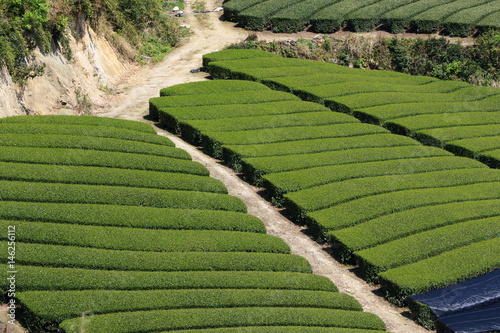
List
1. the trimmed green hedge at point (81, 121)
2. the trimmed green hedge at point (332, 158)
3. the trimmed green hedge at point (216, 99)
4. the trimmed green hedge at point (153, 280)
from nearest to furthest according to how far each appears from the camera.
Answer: the trimmed green hedge at point (153, 280)
the trimmed green hedge at point (81, 121)
the trimmed green hedge at point (332, 158)
the trimmed green hedge at point (216, 99)

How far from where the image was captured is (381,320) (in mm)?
19875

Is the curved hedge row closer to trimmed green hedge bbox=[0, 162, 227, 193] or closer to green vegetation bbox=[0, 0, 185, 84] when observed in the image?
green vegetation bbox=[0, 0, 185, 84]

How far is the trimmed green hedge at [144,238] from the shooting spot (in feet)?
65.9

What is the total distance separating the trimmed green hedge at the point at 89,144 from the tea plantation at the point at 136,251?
5 centimetres

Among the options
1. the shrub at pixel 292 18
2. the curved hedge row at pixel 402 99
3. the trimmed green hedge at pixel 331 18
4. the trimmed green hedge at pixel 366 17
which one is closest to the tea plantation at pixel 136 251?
the curved hedge row at pixel 402 99

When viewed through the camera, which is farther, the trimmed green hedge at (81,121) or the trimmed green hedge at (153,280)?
the trimmed green hedge at (81,121)

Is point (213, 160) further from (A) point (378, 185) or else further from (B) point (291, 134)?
(A) point (378, 185)

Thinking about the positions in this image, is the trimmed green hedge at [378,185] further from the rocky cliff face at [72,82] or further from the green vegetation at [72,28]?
the green vegetation at [72,28]

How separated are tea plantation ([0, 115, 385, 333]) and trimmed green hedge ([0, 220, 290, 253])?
0.04 meters

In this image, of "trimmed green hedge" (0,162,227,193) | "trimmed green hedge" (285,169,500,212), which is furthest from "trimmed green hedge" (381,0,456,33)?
"trimmed green hedge" (0,162,227,193)

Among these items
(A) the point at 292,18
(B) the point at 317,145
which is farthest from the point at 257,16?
(B) the point at 317,145

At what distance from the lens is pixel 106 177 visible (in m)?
24.2

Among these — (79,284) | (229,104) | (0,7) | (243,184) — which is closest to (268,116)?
(229,104)

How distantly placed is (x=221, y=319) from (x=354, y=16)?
34.7 m
